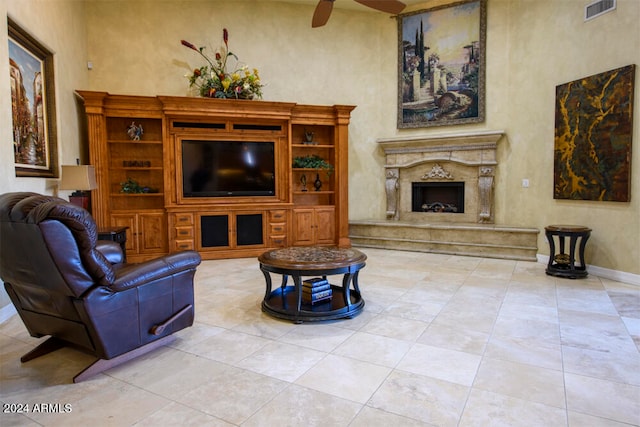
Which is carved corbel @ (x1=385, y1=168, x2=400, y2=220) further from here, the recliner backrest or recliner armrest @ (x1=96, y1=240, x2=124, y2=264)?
the recliner backrest

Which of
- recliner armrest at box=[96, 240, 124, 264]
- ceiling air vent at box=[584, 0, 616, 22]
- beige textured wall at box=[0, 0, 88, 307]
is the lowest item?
recliner armrest at box=[96, 240, 124, 264]

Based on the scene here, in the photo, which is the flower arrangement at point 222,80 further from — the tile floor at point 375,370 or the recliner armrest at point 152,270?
the recliner armrest at point 152,270

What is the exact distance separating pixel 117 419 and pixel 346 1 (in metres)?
6.90

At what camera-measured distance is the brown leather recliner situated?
→ 2.07 metres

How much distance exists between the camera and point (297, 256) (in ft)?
11.2

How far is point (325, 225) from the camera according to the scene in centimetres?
661

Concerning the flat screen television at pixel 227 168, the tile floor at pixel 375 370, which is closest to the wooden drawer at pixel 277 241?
the flat screen television at pixel 227 168

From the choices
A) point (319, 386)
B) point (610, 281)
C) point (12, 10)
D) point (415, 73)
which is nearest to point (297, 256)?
point (319, 386)

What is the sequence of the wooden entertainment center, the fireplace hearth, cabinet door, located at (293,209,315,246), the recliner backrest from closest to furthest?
the recliner backrest, the wooden entertainment center, the fireplace hearth, cabinet door, located at (293,209,315,246)

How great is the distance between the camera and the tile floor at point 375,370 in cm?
192

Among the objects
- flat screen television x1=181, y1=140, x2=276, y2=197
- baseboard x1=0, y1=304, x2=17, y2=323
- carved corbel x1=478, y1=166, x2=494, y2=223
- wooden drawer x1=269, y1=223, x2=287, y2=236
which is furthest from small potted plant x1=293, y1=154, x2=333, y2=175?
baseboard x1=0, y1=304, x2=17, y2=323

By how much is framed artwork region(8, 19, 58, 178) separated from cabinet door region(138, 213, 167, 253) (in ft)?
4.61

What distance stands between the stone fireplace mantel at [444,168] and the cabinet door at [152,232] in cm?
395

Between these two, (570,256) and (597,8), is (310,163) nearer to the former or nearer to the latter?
(570,256)
